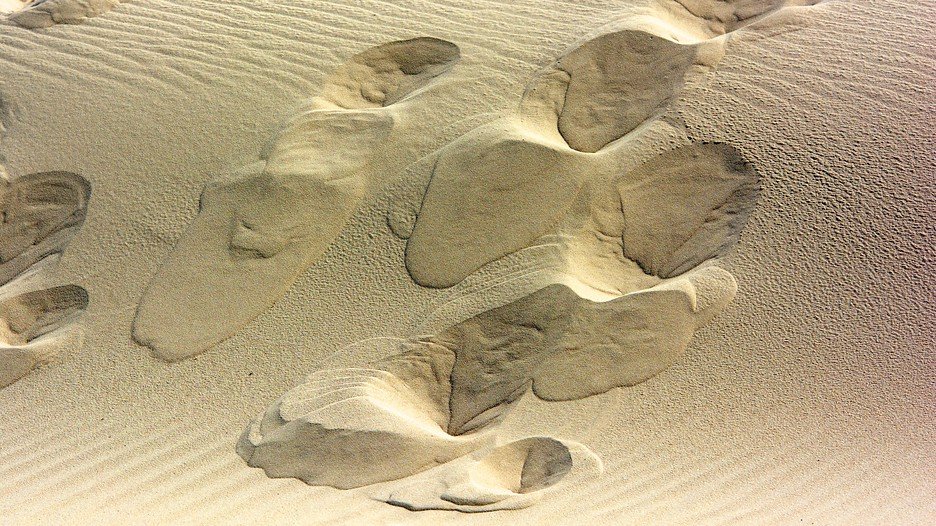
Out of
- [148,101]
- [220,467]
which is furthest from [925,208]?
[148,101]

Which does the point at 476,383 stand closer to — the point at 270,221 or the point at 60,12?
the point at 270,221

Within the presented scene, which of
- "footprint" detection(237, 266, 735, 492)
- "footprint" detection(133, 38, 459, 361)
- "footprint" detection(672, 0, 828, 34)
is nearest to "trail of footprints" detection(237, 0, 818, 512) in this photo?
"footprint" detection(237, 266, 735, 492)

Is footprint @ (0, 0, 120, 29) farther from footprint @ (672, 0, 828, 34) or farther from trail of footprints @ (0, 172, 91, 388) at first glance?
footprint @ (672, 0, 828, 34)

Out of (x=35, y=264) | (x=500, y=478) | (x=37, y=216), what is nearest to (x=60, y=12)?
(x=37, y=216)

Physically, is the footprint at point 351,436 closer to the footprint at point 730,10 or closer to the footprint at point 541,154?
the footprint at point 541,154

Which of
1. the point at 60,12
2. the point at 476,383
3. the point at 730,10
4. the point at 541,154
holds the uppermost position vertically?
the point at 730,10

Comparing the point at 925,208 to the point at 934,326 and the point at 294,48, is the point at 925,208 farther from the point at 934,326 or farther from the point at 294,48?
the point at 294,48

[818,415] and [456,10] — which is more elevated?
[456,10]
